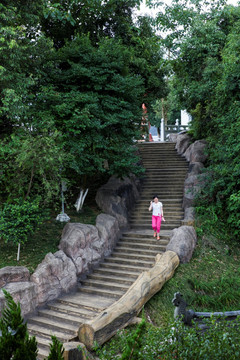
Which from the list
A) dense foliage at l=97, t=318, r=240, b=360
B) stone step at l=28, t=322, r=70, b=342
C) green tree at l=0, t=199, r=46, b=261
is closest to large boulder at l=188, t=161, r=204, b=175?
→ green tree at l=0, t=199, r=46, b=261

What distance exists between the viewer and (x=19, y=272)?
7500 millimetres

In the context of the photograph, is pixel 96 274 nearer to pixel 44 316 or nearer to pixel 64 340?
pixel 44 316

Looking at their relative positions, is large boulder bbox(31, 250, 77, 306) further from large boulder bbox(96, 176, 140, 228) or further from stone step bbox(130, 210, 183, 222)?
stone step bbox(130, 210, 183, 222)

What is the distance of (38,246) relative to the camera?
924 cm

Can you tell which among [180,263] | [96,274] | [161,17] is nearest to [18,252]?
[96,274]

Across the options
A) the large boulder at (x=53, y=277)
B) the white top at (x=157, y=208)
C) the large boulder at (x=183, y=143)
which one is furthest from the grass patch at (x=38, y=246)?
the large boulder at (x=183, y=143)

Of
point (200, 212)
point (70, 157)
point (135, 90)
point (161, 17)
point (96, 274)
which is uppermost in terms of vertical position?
point (161, 17)

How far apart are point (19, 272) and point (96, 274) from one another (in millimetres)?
2668

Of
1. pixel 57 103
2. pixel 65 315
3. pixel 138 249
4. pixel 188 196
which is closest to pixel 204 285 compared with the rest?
pixel 138 249

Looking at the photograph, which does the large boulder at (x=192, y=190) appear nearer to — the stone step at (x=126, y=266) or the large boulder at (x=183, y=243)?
the large boulder at (x=183, y=243)

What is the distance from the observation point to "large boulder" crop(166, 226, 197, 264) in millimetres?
9383

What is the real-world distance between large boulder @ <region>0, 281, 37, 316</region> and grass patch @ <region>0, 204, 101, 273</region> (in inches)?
25.7

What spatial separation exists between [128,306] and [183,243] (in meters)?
3.26

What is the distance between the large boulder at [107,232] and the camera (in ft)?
33.2
